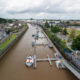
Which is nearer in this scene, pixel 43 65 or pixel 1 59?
pixel 43 65

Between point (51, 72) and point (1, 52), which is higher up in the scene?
point (1, 52)

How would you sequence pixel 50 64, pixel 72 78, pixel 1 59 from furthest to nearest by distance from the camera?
pixel 1 59, pixel 50 64, pixel 72 78

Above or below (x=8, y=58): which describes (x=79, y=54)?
above

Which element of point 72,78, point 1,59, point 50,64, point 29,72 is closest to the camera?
point 72,78

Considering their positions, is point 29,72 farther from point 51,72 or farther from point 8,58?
point 8,58

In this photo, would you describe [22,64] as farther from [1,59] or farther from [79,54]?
[79,54]

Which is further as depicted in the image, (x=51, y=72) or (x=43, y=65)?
(x=43, y=65)

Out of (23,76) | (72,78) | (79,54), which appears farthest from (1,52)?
(79,54)

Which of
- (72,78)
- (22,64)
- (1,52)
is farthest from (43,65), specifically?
(1,52)

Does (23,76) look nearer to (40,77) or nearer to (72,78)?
(40,77)
